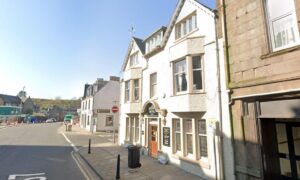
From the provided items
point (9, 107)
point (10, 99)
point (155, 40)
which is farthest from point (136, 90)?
point (10, 99)

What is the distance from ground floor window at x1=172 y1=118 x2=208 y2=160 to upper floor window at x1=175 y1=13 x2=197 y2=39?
5254 mm

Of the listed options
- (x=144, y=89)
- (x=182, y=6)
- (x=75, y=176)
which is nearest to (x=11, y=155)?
(x=75, y=176)

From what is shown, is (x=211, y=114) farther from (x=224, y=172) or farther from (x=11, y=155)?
(x=11, y=155)

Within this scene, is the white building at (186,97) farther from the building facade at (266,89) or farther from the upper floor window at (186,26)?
the building facade at (266,89)

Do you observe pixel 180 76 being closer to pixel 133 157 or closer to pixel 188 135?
pixel 188 135

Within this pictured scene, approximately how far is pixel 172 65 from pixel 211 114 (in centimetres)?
401

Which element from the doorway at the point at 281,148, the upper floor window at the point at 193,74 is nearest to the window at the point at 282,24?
the doorway at the point at 281,148

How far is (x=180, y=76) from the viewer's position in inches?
455

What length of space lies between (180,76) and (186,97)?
64.6 inches

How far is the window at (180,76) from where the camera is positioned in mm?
11250

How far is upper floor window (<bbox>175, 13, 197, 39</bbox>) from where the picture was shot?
11.3 metres

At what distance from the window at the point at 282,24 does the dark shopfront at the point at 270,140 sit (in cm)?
196

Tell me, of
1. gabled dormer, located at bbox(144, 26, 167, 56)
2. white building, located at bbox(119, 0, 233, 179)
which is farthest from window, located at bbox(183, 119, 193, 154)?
gabled dormer, located at bbox(144, 26, 167, 56)

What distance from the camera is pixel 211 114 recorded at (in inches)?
373
